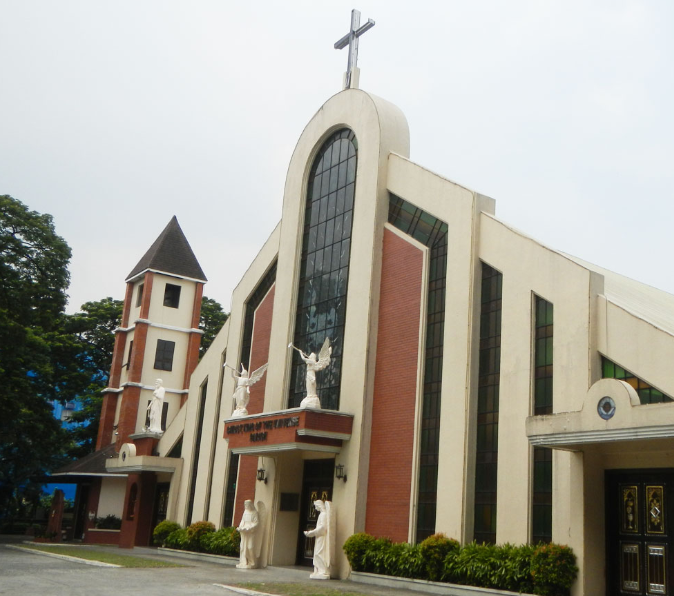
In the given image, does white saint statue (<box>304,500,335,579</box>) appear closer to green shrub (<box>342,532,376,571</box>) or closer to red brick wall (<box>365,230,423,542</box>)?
green shrub (<box>342,532,376,571</box>)

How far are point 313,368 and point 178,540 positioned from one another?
9.18 meters

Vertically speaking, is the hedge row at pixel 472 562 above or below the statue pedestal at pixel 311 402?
below

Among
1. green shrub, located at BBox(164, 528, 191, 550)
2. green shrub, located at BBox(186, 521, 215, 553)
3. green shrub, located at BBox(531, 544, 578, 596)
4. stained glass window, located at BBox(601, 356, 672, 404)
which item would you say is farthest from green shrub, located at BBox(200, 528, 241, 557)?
stained glass window, located at BBox(601, 356, 672, 404)

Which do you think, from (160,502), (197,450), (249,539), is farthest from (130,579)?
(160,502)

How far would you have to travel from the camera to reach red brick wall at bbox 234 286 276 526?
85.0 ft

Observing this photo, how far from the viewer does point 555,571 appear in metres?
15.4

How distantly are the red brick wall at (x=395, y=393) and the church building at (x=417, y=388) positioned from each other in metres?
0.05

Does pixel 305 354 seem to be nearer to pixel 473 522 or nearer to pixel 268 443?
pixel 268 443

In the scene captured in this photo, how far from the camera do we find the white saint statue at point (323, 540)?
20.7 m

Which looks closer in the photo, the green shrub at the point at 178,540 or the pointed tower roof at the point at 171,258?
the green shrub at the point at 178,540

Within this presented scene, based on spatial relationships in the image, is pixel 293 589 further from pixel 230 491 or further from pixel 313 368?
pixel 230 491

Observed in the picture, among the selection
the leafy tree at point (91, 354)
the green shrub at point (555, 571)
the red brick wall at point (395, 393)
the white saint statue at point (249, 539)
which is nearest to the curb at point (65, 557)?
the white saint statue at point (249, 539)

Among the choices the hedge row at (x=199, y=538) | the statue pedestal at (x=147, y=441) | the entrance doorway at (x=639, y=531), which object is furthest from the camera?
the statue pedestal at (x=147, y=441)

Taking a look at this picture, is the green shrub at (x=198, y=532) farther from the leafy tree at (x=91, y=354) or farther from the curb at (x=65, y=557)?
the leafy tree at (x=91, y=354)
